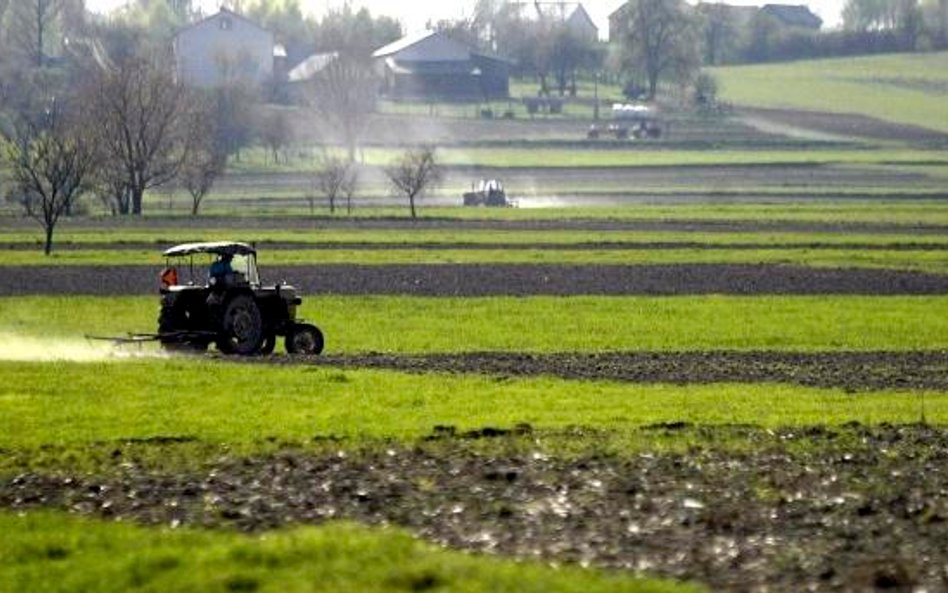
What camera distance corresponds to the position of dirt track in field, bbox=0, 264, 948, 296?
51312 mm

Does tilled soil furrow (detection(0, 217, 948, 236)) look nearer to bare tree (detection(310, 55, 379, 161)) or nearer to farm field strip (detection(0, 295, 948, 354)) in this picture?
farm field strip (detection(0, 295, 948, 354))

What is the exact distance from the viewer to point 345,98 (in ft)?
520

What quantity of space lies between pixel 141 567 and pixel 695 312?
3017 centimetres

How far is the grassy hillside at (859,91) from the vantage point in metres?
175

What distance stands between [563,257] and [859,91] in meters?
126

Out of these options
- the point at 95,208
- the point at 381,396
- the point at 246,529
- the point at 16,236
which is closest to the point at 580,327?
the point at 381,396

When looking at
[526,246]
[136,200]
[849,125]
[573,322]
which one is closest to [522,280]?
[573,322]

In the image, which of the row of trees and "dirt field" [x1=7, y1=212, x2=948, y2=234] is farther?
the row of trees

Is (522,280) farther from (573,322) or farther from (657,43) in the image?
(657,43)

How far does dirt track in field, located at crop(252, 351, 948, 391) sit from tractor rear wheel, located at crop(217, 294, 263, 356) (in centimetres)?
117

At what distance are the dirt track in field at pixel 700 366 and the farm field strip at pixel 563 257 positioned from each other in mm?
24643

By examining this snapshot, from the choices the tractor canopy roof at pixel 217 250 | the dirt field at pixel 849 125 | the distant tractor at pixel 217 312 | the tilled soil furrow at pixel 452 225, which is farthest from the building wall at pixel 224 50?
the distant tractor at pixel 217 312

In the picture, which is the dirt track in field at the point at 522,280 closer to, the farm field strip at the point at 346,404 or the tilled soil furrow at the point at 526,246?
the tilled soil furrow at the point at 526,246

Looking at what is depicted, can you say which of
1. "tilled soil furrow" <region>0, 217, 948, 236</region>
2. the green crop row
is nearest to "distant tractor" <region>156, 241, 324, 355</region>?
the green crop row
